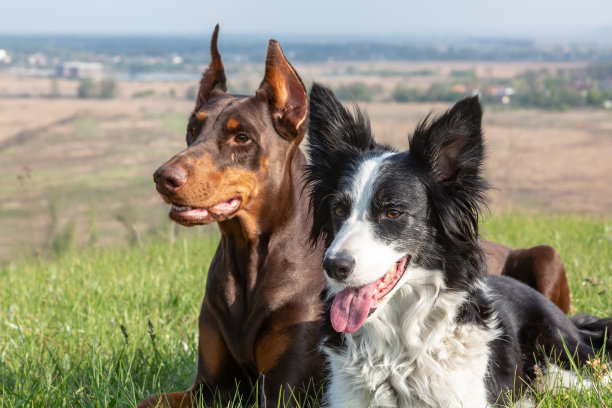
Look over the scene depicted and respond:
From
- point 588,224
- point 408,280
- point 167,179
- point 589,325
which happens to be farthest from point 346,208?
point 588,224

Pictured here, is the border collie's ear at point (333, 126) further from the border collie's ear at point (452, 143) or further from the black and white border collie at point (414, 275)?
the border collie's ear at point (452, 143)

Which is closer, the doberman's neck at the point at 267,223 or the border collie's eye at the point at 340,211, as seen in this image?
the border collie's eye at the point at 340,211

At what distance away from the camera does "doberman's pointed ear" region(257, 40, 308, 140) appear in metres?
3.78

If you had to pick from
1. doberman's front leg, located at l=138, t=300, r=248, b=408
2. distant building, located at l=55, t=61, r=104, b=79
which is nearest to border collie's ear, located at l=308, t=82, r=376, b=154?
doberman's front leg, located at l=138, t=300, r=248, b=408

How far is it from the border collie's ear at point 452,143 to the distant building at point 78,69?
63643 millimetres

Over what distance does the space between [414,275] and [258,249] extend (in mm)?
944

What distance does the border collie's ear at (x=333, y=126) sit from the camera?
11.3 ft

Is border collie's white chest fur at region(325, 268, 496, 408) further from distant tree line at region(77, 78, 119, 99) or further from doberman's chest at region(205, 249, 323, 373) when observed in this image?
distant tree line at region(77, 78, 119, 99)

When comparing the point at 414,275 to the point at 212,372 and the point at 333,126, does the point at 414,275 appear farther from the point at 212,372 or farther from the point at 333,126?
the point at 212,372

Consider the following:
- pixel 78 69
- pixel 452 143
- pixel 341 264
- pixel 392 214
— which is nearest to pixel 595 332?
pixel 452 143

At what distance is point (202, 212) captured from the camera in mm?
3482

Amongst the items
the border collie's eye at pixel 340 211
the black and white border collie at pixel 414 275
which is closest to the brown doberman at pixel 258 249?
the black and white border collie at pixel 414 275

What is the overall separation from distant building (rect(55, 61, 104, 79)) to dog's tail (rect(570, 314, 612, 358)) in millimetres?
63152

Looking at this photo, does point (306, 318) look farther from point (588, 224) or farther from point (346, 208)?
point (588, 224)
